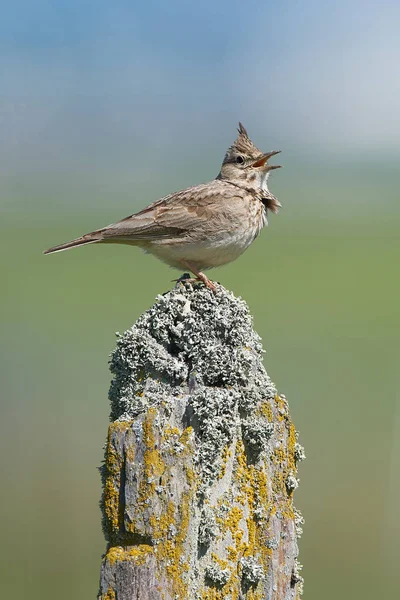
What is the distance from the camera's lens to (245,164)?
24.6 feet

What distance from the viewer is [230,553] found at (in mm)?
3555

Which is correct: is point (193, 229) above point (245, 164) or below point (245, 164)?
below

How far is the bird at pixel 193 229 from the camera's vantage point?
642cm

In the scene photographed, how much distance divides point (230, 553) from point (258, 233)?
371cm

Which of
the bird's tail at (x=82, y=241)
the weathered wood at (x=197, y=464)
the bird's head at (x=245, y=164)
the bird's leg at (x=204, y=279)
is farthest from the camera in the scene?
the bird's head at (x=245, y=164)

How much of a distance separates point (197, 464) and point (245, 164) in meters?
4.57

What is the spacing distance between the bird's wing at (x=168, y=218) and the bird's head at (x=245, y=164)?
0.65 meters

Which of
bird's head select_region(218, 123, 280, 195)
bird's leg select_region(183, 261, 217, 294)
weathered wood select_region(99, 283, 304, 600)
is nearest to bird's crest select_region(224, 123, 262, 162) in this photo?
bird's head select_region(218, 123, 280, 195)

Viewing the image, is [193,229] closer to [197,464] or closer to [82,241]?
[82,241]

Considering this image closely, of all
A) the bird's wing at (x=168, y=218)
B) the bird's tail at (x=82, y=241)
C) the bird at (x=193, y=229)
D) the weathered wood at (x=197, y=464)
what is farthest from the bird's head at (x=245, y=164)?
the weathered wood at (x=197, y=464)

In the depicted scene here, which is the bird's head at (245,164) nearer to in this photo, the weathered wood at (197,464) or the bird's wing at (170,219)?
the bird's wing at (170,219)

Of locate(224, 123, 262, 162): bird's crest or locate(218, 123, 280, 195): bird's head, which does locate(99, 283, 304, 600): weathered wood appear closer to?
locate(218, 123, 280, 195): bird's head

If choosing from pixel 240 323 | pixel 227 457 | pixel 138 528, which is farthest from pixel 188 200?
pixel 138 528

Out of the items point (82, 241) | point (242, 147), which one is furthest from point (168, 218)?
point (242, 147)
